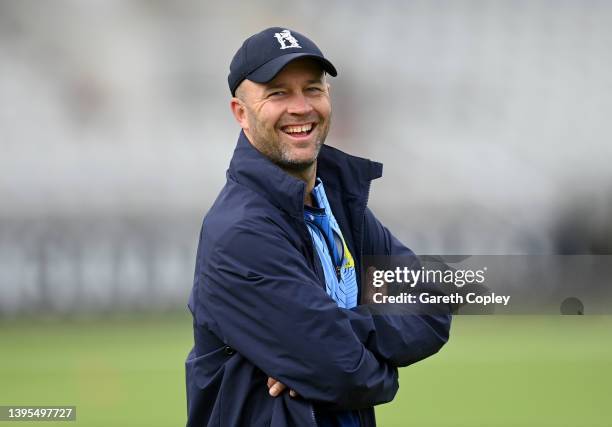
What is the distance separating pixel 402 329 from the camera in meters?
2.33

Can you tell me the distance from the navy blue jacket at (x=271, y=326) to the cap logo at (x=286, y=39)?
0.28 m

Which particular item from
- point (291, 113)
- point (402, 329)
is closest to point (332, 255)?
point (402, 329)

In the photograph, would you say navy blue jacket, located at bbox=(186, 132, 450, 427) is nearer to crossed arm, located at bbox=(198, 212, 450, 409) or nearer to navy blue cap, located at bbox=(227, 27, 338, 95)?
crossed arm, located at bbox=(198, 212, 450, 409)

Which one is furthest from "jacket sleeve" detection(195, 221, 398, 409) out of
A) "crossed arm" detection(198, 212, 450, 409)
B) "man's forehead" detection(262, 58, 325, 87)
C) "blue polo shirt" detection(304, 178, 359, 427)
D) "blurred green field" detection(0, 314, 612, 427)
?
"blurred green field" detection(0, 314, 612, 427)

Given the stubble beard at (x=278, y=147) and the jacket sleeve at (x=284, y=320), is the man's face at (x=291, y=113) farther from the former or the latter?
the jacket sleeve at (x=284, y=320)

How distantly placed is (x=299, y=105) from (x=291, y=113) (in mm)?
30

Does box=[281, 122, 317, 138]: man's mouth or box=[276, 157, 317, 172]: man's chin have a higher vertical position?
box=[281, 122, 317, 138]: man's mouth

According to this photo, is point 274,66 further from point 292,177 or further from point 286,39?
point 292,177

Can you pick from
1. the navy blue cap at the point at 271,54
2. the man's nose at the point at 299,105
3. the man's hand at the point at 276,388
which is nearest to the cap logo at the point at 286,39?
the navy blue cap at the point at 271,54

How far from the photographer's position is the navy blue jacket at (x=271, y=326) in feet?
6.95

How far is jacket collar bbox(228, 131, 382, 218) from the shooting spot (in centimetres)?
222

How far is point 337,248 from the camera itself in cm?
241

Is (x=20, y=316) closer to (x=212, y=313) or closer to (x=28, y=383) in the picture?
(x=28, y=383)

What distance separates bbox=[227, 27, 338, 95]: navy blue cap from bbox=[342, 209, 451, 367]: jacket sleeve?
605 mm
